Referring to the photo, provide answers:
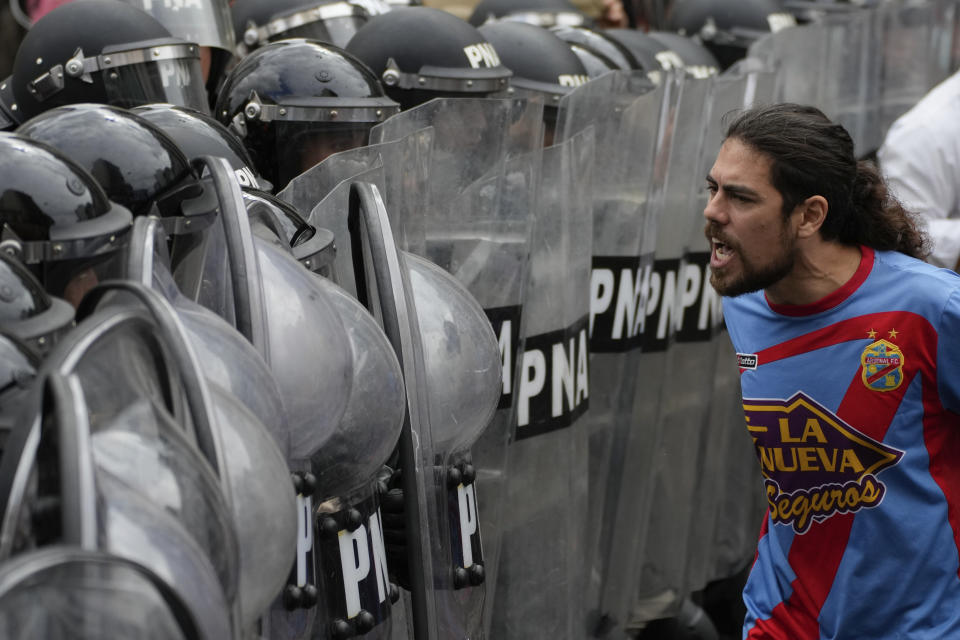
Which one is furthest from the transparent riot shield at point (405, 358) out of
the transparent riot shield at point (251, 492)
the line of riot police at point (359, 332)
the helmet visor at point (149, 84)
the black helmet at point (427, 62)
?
the black helmet at point (427, 62)

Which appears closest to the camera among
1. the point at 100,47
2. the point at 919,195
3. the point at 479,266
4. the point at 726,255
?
the point at 726,255

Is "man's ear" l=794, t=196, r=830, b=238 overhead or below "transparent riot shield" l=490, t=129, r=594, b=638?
overhead

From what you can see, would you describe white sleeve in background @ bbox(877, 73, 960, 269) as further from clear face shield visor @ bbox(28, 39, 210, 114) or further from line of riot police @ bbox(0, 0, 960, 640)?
clear face shield visor @ bbox(28, 39, 210, 114)

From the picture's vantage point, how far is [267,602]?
173 centimetres

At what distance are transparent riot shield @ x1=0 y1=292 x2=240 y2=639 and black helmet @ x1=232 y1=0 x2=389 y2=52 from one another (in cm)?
340

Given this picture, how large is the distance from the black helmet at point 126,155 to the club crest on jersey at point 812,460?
1.41m

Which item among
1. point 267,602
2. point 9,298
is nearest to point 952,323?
point 267,602

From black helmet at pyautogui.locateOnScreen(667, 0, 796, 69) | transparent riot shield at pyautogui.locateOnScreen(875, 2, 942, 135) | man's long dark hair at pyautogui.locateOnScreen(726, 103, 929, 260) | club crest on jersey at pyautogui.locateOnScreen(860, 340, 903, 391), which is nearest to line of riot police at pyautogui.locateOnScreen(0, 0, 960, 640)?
man's long dark hair at pyautogui.locateOnScreen(726, 103, 929, 260)

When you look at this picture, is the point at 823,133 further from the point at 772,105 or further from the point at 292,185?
the point at 292,185

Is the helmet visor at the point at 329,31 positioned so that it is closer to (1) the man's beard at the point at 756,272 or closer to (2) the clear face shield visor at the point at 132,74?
(2) the clear face shield visor at the point at 132,74

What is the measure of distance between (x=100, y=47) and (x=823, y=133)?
6.53ft

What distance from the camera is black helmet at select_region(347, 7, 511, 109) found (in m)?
4.20

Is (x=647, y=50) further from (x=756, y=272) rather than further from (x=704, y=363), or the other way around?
(x=756, y=272)

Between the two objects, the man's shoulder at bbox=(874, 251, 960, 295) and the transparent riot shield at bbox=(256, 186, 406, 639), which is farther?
the man's shoulder at bbox=(874, 251, 960, 295)
